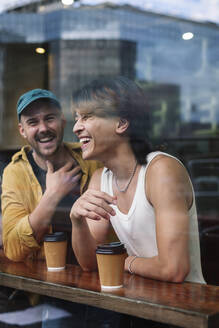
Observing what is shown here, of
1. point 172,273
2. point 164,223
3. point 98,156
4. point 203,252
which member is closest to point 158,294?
point 172,273

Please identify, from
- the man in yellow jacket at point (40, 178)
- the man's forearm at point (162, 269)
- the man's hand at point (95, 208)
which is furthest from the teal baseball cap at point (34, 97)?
the man's forearm at point (162, 269)

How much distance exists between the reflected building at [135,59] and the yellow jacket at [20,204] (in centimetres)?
17

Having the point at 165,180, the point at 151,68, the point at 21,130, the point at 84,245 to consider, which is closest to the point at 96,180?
the point at 84,245

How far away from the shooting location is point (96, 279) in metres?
1.93

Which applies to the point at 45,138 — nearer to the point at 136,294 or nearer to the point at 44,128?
the point at 44,128

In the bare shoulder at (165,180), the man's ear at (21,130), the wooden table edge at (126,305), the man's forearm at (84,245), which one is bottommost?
the wooden table edge at (126,305)

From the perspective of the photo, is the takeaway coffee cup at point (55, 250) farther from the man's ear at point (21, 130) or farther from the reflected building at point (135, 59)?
the man's ear at point (21, 130)

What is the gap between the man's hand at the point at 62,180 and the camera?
2.33 meters

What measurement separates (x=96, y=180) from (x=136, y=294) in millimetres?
651

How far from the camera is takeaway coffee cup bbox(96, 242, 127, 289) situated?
167 centimetres

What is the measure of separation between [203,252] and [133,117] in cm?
65

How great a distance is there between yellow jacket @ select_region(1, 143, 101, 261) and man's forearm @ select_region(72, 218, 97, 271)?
1.02 feet

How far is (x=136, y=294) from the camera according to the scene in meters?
1.68

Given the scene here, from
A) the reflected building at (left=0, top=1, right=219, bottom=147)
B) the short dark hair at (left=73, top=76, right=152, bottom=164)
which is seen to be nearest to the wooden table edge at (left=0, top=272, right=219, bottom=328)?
the short dark hair at (left=73, top=76, right=152, bottom=164)
